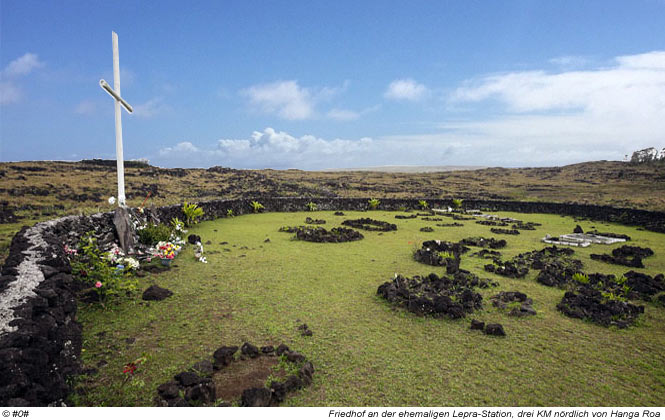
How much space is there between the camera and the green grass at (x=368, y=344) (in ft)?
12.8

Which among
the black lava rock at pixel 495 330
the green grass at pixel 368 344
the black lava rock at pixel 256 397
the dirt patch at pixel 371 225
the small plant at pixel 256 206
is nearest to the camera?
the black lava rock at pixel 256 397

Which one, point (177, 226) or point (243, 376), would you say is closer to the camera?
point (243, 376)

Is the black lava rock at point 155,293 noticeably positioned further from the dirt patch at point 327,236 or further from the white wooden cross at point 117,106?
the dirt patch at point 327,236

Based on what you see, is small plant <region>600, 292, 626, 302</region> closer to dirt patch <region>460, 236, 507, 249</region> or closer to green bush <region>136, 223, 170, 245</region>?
dirt patch <region>460, 236, 507, 249</region>

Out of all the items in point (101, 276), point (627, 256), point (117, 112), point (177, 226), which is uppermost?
point (117, 112)

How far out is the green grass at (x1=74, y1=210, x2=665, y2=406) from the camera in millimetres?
3914

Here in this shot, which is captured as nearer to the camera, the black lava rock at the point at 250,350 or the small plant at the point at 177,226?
the black lava rock at the point at 250,350

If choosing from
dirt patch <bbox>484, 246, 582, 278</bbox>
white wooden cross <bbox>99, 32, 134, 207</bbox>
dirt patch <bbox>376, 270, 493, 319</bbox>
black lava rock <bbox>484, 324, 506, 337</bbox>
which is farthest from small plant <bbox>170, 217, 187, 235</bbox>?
black lava rock <bbox>484, 324, 506, 337</bbox>

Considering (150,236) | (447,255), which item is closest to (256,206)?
(150,236)

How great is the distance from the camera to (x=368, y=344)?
16.4 ft

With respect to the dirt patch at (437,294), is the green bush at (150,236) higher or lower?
higher

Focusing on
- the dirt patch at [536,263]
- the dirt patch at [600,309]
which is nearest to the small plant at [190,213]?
the dirt patch at [536,263]

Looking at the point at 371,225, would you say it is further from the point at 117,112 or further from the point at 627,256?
the point at 117,112

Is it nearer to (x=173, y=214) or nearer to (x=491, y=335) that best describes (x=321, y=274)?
(x=491, y=335)
